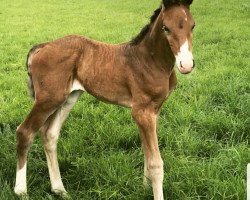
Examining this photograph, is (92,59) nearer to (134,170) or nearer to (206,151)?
(134,170)

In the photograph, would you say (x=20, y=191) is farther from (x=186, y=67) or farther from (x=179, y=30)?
(x=179, y=30)

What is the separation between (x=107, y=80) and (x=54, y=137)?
818mm

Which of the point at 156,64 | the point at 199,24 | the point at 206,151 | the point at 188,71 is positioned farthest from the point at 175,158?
the point at 199,24

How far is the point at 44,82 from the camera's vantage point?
12.7 ft

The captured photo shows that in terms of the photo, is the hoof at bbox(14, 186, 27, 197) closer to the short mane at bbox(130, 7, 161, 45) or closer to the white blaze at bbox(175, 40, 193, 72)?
the short mane at bbox(130, 7, 161, 45)

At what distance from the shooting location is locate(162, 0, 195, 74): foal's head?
3186 millimetres

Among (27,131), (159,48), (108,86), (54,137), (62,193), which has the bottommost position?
(62,193)

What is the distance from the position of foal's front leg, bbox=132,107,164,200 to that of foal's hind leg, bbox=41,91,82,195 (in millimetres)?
879

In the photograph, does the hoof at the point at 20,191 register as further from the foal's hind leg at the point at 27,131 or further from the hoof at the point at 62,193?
the hoof at the point at 62,193

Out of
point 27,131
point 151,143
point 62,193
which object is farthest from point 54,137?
point 151,143

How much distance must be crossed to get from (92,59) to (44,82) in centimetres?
49

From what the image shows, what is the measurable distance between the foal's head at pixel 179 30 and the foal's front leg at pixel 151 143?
0.57m

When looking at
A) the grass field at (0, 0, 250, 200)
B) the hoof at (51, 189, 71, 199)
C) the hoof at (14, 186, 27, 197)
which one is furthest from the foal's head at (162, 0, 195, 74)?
the hoof at (14, 186, 27, 197)

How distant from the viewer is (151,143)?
3.57 m
